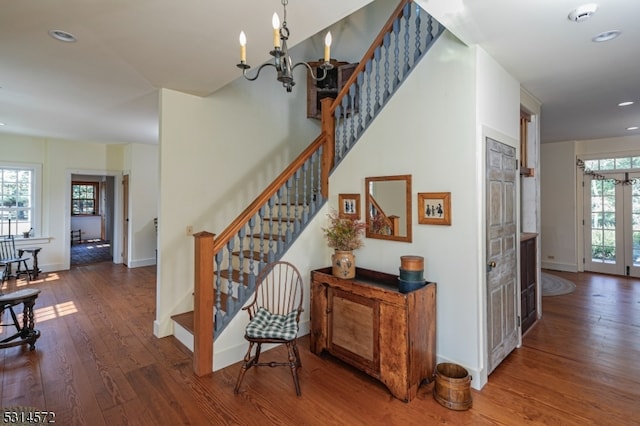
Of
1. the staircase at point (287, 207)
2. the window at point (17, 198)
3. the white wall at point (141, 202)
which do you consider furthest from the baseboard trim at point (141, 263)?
the staircase at point (287, 207)

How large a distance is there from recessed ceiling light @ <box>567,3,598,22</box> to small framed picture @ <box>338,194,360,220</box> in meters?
2.03

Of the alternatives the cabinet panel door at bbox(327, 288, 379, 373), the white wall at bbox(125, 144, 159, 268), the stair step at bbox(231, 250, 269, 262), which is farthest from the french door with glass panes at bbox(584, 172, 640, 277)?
the white wall at bbox(125, 144, 159, 268)

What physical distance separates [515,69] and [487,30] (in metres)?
0.92

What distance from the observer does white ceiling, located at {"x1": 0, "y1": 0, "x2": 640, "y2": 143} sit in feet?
6.60

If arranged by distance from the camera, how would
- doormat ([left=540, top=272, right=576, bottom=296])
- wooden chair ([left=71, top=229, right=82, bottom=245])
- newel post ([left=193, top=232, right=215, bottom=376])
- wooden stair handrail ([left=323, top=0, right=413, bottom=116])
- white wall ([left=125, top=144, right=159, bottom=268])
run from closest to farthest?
newel post ([left=193, top=232, right=215, bottom=376]) < wooden stair handrail ([left=323, top=0, right=413, bottom=116]) < doormat ([left=540, top=272, right=576, bottom=296]) < white wall ([left=125, top=144, right=159, bottom=268]) < wooden chair ([left=71, top=229, right=82, bottom=245])

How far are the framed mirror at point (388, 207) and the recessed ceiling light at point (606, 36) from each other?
1631 millimetres

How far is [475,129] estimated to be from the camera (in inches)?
95.3

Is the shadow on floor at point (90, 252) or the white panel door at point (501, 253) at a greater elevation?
the white panel door at point (501, 253)

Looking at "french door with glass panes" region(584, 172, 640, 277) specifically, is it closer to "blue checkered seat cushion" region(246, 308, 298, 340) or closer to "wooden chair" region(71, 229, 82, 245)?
"blue checkered seat cushion" region(246, 308, 298, 340)

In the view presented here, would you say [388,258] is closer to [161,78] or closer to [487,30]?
[487,30]

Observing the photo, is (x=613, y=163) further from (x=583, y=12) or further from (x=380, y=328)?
(x=380, y=328)

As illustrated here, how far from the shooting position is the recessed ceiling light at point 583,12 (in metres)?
1.90

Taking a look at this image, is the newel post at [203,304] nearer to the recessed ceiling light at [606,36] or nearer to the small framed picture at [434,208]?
the small framed picture at [434,208]

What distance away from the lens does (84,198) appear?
1128 cm
